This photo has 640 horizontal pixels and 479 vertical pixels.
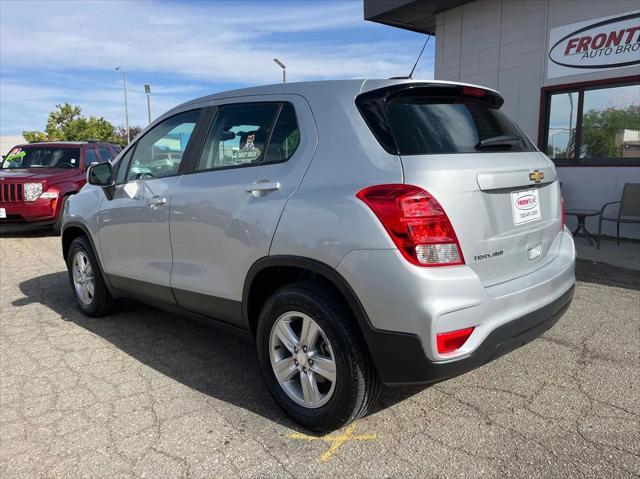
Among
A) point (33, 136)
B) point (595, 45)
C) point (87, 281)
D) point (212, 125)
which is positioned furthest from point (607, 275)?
point (33, 136)

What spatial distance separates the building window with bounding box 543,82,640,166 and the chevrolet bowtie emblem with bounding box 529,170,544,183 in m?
5.81

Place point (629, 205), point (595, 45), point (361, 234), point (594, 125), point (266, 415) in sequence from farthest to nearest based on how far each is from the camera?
point (594, 125)
point (595, 45)
point (629, 205)
point (266, 415)
point (361, 234)

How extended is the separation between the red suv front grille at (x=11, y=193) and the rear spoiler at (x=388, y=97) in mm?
8423

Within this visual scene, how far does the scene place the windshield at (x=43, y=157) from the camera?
10.2 m

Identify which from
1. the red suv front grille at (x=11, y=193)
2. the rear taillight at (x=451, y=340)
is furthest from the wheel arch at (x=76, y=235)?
the red suv front grille at (x=11, y=193)

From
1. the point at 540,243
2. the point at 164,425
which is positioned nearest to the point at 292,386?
the point at 164,425

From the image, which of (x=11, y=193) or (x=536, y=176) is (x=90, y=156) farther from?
(x=536, y=176)

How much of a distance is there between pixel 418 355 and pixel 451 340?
160 millimetres

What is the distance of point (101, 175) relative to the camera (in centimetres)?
417

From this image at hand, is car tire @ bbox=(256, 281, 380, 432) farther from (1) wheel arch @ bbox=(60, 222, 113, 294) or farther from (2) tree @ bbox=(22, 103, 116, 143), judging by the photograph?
(2) tree @ bbox=(22, 103, 116, 143)

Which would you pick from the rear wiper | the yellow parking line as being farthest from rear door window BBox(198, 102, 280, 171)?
the yellow parking line

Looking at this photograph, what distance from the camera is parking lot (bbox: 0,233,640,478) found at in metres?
2.42

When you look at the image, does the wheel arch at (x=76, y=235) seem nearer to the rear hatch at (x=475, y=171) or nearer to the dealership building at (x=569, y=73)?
the rear hatch at (x=475, y=171)

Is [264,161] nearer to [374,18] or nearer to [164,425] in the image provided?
[164,425]
